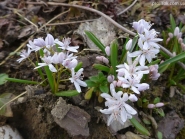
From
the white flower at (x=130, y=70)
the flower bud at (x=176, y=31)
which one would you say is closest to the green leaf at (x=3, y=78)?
the white flower at (x=130, y=70)

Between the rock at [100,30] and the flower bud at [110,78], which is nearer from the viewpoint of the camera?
the flower bud at [110,78]

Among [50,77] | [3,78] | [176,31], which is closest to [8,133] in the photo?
[3,78]

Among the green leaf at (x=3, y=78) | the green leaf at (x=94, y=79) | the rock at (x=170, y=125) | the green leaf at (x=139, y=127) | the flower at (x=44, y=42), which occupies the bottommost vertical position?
the rock at (x=170, y=125)

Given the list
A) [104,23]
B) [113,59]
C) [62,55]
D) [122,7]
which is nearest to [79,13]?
→ [104,23]

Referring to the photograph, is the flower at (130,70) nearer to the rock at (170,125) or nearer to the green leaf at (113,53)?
the green leaf at (113,53)

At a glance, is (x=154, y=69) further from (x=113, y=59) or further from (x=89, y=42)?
(x=89, y=42)

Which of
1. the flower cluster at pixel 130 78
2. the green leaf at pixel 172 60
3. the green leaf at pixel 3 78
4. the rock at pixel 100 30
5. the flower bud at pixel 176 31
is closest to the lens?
the flower cluster at pixel 130 78
